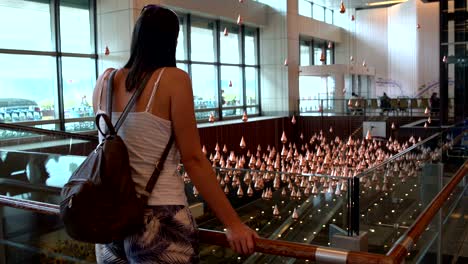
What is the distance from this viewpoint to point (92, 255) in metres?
2.34

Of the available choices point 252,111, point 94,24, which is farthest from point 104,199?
point 252,111

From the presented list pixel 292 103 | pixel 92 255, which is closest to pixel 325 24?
pixel 292 103

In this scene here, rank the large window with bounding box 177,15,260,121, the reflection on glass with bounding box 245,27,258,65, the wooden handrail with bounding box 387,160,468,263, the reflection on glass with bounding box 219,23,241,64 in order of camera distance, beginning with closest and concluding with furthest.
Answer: the wooden handrail with bounding box 387,160,468,263 → the large window with bounding box 177,15,260,121 → the reflection on glass with bounding box 219,23,241,64 → the reflection on glass with bounding box 245,27,258,65

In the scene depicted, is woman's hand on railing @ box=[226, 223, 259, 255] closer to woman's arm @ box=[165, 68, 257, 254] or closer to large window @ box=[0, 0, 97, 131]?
woman's arm @ box=[165, 68, 257, 254]

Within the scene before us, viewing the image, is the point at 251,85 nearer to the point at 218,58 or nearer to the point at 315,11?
the point at 218,58

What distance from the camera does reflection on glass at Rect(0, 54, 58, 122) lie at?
955cm

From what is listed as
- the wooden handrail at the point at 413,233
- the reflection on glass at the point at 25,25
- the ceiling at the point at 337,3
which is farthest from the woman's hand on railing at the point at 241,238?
the ceiling at the point at 337,3

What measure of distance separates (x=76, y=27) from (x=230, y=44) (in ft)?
21.1

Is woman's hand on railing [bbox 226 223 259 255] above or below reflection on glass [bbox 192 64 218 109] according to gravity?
below

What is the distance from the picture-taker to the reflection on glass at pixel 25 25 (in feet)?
31.1

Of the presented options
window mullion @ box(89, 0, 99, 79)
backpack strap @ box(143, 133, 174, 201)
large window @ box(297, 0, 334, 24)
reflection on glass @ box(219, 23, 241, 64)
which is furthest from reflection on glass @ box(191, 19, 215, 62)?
backpack strap @ box(143, 133, 174, 201)

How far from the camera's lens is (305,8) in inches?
827

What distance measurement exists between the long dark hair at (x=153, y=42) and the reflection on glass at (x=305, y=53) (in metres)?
20.2

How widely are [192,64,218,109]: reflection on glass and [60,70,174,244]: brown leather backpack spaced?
13420 mm
